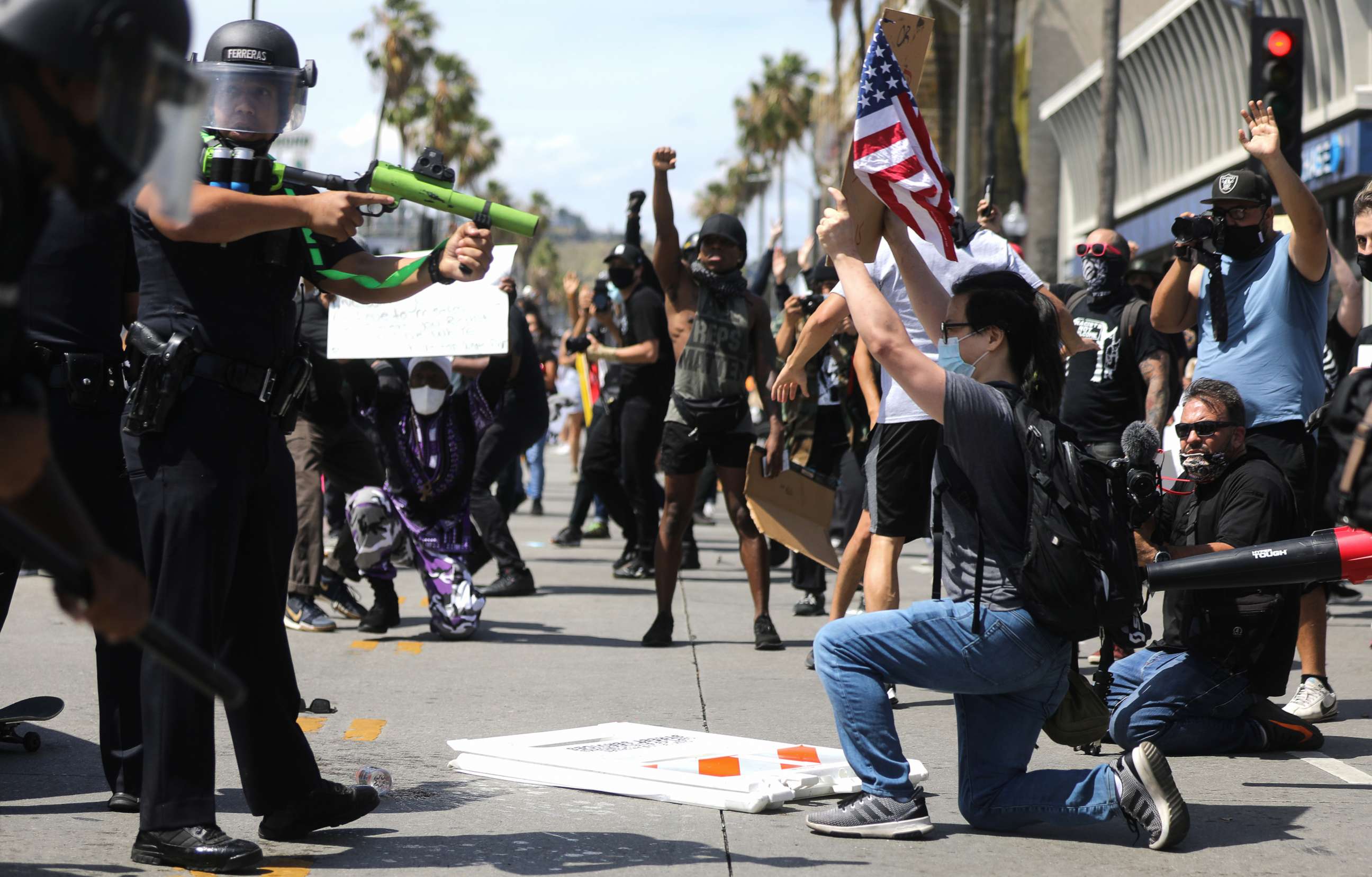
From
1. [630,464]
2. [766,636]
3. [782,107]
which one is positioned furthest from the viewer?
[782,107]

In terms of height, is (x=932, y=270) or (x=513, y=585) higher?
(x=932, y=270)

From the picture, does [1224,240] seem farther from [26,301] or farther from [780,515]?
[26,301]

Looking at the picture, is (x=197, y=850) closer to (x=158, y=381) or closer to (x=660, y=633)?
(x=158, y=381)

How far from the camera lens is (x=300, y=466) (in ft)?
27.1

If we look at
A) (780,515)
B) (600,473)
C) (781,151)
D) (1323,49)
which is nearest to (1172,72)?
(1323,49)

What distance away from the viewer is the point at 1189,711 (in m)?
5.41

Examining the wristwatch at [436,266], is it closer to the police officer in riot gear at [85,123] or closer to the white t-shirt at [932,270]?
the police officer in riot gear at [85,123]

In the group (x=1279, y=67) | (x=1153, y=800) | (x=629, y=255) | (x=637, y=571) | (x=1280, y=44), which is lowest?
(x=637, y=571)

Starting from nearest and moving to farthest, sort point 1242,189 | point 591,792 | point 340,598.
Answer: point 591,792 → point 1242,189 → point 340,598

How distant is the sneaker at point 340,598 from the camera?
8.83 metres

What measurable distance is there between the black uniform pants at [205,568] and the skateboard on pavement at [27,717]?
148cm

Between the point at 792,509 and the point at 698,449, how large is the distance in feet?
2.01

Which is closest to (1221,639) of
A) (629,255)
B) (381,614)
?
(381,614)

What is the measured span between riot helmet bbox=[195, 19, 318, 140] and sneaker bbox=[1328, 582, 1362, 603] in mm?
7699
